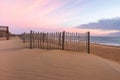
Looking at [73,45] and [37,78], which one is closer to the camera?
[37,78]

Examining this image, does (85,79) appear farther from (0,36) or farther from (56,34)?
(0,36)

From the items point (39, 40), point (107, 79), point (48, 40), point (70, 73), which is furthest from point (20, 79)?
point (39, 40)

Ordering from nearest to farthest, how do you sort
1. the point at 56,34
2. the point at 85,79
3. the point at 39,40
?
the point at 85,79 < the point at 56,34 < the point at 39,40

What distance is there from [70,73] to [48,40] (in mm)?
14352

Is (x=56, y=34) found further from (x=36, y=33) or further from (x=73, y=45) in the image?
(x=36, y=33)

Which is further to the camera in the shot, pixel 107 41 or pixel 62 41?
pixel 107 41

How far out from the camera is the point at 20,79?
24.2ft

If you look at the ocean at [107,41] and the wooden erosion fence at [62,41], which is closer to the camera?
the wooden erosion fence at [62,41]

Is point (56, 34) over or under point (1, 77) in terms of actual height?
over

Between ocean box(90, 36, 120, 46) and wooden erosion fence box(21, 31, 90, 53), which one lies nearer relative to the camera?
wooden erosion fence box(21, 31, 90, 53)

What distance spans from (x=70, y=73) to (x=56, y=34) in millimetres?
12442

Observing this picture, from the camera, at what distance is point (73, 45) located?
23.1m

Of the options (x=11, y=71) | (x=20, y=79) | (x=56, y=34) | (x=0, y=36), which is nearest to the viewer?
(x=20, y=79)

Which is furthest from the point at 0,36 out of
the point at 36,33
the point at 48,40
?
the point at 48,40
